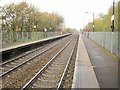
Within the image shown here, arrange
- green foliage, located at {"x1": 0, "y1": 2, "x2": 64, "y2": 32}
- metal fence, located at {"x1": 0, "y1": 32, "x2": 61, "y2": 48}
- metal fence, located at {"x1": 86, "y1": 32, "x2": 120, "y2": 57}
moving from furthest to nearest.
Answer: green foliage, located at {"x1": 0, "y1": 2, "x2": 64, "y2": 32} < metal fence, located at {"x1": 0, "y1": 32, "x2": 61, "y2": 48} < metal fence, located at {"x1": 86, "y1": 32, "x2": 120, "y2": 57}

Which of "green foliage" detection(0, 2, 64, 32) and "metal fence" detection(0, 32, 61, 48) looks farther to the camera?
"green foliage" detection(0, 2, 64, 32)

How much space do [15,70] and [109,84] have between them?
7293 mm

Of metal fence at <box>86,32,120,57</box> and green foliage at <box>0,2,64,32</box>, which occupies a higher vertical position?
green foliage at <box>0,2,64,32</box>

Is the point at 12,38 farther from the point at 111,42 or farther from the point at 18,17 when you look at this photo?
the point at 111,42

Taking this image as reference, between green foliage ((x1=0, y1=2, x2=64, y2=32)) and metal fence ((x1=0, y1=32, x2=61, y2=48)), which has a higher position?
green foliage ((x1=0, y1=2, x2=64, y2=32))

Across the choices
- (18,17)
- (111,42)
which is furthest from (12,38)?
(111,42)

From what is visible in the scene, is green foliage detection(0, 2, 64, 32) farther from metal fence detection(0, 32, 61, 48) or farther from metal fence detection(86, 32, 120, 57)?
metal fence detection(86, 32, 120, 57)

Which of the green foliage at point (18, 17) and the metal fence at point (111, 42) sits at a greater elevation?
the green foliage at point (18, 17)

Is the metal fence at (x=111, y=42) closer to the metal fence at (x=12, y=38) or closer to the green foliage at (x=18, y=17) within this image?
the metal fence at (x=12, y=38)

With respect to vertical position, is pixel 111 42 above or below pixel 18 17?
below

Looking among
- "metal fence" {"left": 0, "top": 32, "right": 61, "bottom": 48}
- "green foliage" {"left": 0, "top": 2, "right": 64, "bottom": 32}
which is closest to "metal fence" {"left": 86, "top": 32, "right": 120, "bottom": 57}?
"metal fence" {"left": 0, "top": 32, "right": 61, "bottom": 48}

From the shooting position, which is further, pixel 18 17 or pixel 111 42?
pixel 18 17

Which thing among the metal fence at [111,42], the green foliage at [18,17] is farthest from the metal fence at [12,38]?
the metal fence at [111,42]

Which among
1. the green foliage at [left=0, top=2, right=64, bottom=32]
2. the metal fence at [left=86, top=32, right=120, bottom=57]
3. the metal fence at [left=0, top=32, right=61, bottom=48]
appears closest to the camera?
the metal fence at [left=86, top=32, right=120, bottom=57]
